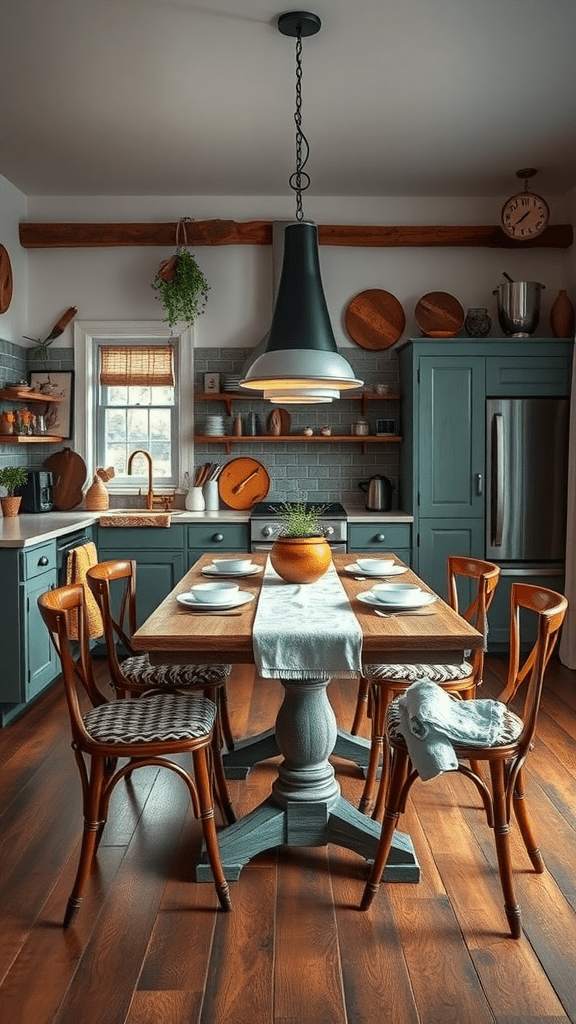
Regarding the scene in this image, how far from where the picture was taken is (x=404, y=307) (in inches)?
235

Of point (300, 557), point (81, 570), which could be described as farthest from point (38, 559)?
point (300, 557)

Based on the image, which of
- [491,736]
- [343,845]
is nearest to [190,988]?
[343,845]

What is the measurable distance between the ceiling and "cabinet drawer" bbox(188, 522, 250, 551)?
2.18 metres

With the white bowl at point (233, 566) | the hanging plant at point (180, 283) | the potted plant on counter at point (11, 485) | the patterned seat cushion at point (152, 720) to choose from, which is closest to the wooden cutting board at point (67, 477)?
the potted plant on counter at point (11, 485)

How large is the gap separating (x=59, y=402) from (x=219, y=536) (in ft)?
5.13

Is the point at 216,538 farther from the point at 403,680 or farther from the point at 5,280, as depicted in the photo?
the point at 403,680

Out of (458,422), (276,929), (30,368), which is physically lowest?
(276,929)

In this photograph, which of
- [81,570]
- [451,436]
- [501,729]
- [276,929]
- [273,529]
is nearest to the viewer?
[276,929]

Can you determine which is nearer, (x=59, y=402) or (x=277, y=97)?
(x=277, y=97)

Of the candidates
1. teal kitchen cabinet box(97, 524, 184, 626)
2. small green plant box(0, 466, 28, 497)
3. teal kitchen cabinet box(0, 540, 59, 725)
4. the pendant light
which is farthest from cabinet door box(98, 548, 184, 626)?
the pendant light

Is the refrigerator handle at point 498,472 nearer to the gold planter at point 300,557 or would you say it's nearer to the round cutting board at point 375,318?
the round cutting board at point 375,318

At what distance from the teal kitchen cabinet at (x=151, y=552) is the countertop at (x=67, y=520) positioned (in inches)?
4.5

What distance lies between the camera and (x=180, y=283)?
18.7 feet

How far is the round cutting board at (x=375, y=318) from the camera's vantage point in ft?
19.4
